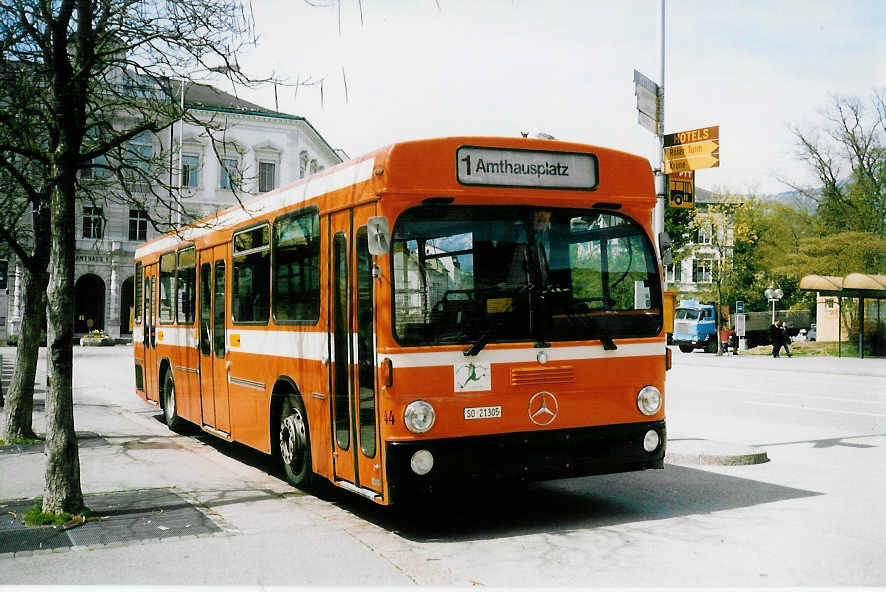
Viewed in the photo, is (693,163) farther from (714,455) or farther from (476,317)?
(476,317)

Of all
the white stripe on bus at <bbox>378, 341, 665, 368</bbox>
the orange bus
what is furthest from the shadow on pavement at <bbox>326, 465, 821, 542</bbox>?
the white stripe on bus at <bbox>378, 341, 665, 368</bbox>

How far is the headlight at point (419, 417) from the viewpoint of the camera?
21.2ft

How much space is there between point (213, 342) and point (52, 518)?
4113 millimetres

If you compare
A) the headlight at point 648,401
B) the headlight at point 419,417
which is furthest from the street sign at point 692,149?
the headlight at point 419,417

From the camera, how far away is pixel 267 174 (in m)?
55.0

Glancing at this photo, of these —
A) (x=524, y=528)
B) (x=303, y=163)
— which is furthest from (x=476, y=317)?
(x=303, y=163)

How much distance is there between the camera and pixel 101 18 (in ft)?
28.4

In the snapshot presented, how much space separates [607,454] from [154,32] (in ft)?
18.3

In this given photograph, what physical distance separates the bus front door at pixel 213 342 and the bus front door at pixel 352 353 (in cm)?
347

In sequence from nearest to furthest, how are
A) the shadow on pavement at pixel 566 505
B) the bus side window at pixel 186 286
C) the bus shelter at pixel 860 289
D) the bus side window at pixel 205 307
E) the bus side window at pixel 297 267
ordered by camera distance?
the shadow on pavement at pixel 566 505
the bus side window at pixel 297 267
the bus side window at pixel 205 307
the bus side window at pixel 186 286
the bus shelter at pixel 860 289

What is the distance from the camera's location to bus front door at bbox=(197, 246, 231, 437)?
10.7m

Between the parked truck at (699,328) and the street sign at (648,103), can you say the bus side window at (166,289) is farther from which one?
the parked truck at (699,328)

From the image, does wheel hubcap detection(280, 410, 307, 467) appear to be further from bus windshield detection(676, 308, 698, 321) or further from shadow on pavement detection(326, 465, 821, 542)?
bus windshield detection(676, 308, 698, 321)

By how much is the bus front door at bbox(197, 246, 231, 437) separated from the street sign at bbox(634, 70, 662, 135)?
5.70 meters
